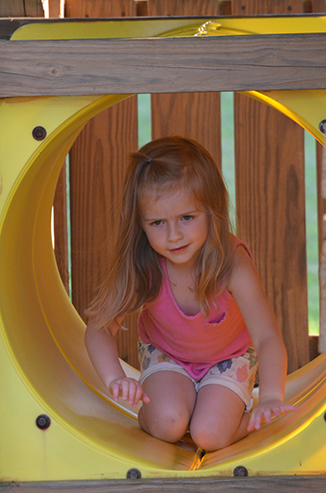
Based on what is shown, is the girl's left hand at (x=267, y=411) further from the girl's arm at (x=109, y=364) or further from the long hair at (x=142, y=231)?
the long hair at (x=142, y=231)

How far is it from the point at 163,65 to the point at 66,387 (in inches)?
34.2

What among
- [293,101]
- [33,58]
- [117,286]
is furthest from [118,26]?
[117,286]

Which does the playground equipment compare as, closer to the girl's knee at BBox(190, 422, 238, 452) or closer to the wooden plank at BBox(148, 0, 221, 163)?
the girl's knee at BBox(190, 422, 238, 452)

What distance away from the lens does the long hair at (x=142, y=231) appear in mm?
1548

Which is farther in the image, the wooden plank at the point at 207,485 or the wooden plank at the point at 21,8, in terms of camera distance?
the wooden plank at the point at 21,8

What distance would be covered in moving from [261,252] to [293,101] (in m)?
1.26

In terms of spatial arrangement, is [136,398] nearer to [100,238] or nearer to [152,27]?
[152,27]

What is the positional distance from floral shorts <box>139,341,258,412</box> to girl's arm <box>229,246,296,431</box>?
163 mm

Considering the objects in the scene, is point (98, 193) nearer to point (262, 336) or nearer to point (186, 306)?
point (186, 306)

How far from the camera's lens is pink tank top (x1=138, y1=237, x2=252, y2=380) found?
167 cm

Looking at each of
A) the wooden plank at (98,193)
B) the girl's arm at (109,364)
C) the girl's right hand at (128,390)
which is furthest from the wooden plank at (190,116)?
the girl's right hand at (128,390)

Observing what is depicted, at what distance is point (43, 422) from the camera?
1231 millimetres

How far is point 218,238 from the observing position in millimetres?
1580

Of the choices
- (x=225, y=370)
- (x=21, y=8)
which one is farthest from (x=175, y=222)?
(x=21, y=8)
